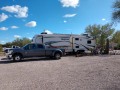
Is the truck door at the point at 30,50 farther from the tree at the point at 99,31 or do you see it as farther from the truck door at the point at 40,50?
the tree at the point at 99,31

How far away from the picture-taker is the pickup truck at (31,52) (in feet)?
61.7

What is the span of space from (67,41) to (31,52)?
28.3ft

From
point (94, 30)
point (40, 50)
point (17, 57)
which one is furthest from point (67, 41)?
point (94, 30)

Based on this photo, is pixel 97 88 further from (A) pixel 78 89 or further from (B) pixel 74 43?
(B) pixel 74 43

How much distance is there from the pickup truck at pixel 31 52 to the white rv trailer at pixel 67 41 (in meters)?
4.34

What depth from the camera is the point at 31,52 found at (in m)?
19.4

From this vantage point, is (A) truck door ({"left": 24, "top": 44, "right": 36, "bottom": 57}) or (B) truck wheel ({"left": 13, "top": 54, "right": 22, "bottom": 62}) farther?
(A) truck door ({"left": 24, "top": 44, "right": 36, "bottom": 57})

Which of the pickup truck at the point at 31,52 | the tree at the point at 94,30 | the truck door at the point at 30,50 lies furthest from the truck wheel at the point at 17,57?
the tree at the point at 94,30

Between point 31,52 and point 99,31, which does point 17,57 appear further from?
point 99,31

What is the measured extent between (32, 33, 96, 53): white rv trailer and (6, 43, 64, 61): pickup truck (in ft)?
14.3

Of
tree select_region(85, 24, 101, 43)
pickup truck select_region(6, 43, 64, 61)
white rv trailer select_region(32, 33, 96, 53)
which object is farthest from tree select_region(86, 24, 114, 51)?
pickup truck select_region(6, 43, 64, 61)

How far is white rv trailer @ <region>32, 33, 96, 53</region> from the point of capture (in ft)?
82.7

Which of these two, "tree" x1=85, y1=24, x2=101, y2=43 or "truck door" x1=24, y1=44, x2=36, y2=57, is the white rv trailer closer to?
"truck door" x1=24, y1=44, x2=36, y2=57

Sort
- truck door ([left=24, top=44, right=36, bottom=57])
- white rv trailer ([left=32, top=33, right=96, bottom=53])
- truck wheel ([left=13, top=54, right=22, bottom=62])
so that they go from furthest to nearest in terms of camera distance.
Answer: white rv trailer ([left=32, top=33, right=96, bottom=53]), truck door ([left=24, top=44, right=36, bottom=57]), truck wheel ([left=13, top=54, right=22, bottom=62])
